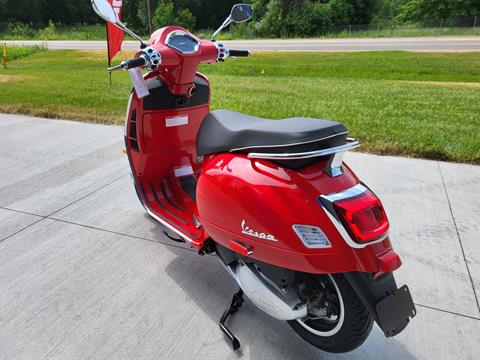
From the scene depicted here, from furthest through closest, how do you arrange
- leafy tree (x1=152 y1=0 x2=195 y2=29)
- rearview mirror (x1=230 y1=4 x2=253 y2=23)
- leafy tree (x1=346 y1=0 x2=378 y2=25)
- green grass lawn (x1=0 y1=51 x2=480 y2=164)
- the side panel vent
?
leafy tree (x1=152 y1=0 x2=195 y2=29) < leafy tree (x1=346 y1=0 x2=378 y2=25) < green grass lawn (x1=0 y1=51 x2=480 y2=164) < rearview mirror (x1=230 y1=4 x2=253 y2=23) < the side panel vent

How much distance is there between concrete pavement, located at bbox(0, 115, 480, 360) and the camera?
6.56 feet

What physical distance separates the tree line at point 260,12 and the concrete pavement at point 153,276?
88.2 feet

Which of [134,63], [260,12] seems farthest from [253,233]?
[260,12]

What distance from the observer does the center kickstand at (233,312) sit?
6.47ft

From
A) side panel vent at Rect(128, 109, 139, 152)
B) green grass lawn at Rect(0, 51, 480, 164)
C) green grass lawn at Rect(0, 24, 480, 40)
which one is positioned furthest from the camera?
green grass lawn at Rect(0, 24, 480, 40)

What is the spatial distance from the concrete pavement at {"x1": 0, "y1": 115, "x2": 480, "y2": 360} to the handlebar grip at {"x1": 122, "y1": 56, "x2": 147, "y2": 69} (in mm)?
1209

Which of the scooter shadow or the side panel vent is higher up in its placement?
the side panel vent

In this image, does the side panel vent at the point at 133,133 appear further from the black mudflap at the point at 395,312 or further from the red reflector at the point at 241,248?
the black mudflap at the point at 395,312

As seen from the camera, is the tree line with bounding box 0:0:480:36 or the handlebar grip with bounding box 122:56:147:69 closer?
the handlebar grip with bounding box 122:56:147:69

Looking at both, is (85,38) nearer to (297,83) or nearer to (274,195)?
(297,83)

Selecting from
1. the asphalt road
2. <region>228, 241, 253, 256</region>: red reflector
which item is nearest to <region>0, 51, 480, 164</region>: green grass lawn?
<region>228, 241, 253, 256</region>: red reflector

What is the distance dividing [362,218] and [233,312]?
0.93 metres

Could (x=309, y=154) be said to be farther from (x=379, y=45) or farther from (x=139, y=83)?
(x=379, y=45)

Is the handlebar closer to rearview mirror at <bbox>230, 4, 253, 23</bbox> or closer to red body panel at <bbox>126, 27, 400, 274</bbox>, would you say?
red body panel at <bbox>126, 27, 400, 274</bbox>
